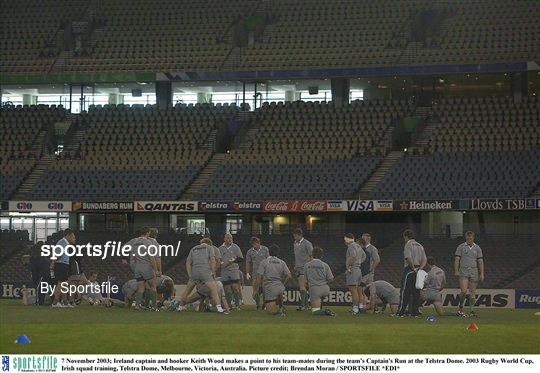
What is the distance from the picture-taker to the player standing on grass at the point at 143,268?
1094 inches

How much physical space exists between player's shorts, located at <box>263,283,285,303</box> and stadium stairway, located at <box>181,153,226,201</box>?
18661mm

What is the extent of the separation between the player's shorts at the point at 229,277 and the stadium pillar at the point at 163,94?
75.1 ft

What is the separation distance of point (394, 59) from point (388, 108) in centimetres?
199

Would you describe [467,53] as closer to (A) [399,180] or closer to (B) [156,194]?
(A) [399,180]

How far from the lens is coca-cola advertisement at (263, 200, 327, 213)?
4278 cm

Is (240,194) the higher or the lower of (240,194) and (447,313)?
the higher

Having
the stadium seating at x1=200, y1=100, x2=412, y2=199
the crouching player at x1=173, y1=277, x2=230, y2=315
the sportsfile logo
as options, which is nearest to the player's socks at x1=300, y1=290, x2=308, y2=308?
the crouching player at x1=173, y1=277, x2=230, y2=315

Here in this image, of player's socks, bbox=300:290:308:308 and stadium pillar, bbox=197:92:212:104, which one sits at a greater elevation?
stadium pillar, bbox=197:92:212:104

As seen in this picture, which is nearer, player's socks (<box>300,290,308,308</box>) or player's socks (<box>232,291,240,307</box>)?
player's socks (<box>300,290,308,308</box>)

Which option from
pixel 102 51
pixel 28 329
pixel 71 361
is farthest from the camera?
pixel 102 51

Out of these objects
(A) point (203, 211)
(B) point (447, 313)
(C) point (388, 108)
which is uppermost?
(C) point (388, 108)

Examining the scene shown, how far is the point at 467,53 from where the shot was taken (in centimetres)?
4744

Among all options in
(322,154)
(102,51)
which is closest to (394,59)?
(322,154)

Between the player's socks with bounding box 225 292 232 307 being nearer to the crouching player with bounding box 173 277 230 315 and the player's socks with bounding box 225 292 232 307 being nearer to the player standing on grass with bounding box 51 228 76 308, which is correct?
the crouching player with bounding box 173 277 230 315
